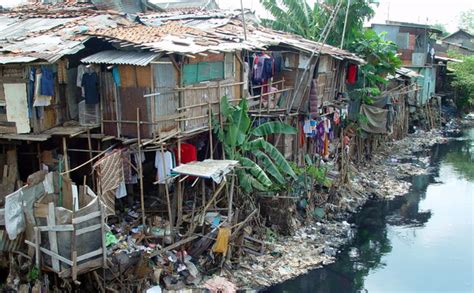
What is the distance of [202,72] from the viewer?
475 inches

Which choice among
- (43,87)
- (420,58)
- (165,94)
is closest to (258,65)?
(165,94)

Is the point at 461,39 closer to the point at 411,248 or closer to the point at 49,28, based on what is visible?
the point at 411,248

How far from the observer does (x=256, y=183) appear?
12648mm

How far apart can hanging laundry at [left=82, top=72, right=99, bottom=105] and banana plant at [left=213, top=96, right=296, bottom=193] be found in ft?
10.3

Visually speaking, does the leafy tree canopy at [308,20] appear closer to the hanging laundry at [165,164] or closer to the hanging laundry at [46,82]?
the hanging laundry at [165,164]

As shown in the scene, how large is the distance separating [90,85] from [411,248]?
33.0ft

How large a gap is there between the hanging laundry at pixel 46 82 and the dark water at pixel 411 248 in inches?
255

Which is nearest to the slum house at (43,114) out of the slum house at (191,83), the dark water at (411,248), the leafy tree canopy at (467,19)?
the slum house at (191,83)

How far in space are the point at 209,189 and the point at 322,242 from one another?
3670 mm

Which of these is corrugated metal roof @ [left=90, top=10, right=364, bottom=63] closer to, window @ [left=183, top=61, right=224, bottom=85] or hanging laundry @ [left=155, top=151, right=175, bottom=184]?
window @ [left=183, top=61, right=224, bottom=85]

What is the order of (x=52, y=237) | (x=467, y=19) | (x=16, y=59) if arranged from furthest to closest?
1. (x=467, y=19)
2. (x=16, y=59)
3. (x=52, y=237)

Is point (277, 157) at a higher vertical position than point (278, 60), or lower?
lower

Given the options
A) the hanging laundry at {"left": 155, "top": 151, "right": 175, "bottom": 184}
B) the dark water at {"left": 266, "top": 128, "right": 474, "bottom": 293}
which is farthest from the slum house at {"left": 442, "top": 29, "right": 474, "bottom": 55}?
the hanging laundry at {"left": 155, "top": 151, "right": 175, "bottom": 184}

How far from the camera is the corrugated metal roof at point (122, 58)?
10.1 m
